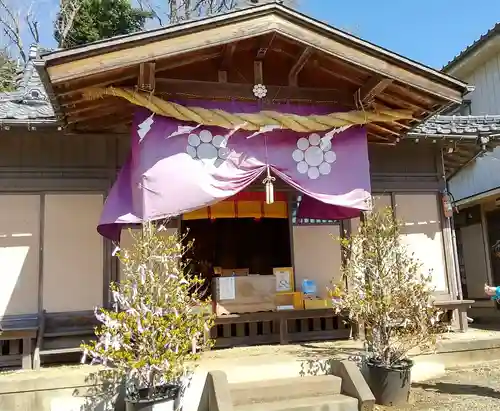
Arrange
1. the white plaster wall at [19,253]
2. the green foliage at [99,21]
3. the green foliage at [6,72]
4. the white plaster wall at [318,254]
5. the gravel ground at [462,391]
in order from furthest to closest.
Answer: the green foliage at [99,21], the green foliage at [6,72], the white plaster wall at [318,254], the white plaster wall at [19,253], the gravel ground at [462,391]

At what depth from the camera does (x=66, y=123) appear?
23.7 feet

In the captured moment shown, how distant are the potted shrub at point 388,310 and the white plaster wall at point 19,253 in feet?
15.5

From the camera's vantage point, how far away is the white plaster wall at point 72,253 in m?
7.62

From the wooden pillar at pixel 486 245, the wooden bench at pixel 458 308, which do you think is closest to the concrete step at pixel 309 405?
the wooden bench at pixel 458 308

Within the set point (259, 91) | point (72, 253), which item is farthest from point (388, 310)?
point (72, 253)

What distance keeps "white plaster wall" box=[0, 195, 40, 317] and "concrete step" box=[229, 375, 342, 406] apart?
11.9 feet

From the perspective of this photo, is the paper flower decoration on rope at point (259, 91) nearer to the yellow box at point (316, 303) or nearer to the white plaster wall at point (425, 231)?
the white plaster wall at point (425, 231)

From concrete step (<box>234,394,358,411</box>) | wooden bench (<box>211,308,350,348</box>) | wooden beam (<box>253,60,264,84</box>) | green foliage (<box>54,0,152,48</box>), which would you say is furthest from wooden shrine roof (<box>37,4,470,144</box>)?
green foliage (<box>54,0,152,48</box>)

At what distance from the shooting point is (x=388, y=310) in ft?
20.4

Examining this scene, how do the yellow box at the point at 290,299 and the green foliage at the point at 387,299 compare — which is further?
the yellow box at the point at 290,299

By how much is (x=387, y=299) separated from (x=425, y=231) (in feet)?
11.5

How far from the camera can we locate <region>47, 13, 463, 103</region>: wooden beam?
6016mm

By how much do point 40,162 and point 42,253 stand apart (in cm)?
146

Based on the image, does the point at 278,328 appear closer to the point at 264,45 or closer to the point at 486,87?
the point at 264,45
